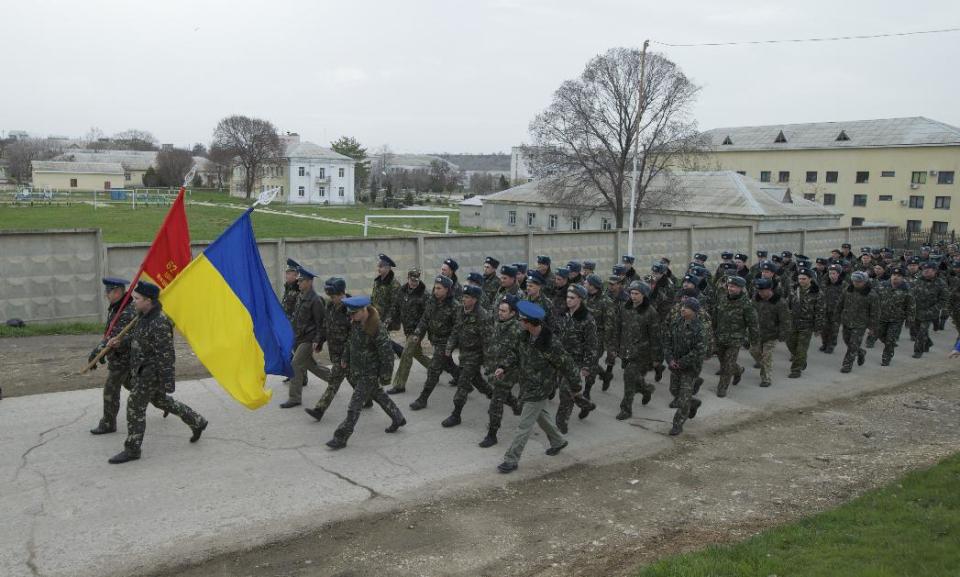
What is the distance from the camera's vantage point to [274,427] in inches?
371

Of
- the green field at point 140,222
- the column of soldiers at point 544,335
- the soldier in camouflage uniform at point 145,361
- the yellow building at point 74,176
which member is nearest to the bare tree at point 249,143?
the yellow building at point 74,176

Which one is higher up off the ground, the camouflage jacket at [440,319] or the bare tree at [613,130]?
the bare tree at [613,130]

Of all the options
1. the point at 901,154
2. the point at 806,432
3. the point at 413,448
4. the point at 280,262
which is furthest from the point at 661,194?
the point at 901,154

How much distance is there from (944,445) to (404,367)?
24.2ft

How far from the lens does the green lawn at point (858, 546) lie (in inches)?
222

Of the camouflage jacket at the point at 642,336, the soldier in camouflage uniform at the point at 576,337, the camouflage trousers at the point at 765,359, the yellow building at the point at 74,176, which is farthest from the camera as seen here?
the yellow building at the point at 74,176

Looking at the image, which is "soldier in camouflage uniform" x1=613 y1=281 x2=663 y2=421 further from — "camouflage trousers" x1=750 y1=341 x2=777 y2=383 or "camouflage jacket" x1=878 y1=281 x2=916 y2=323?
"camouflage jacket" x1=878 y1=281 x2=916 y2=323

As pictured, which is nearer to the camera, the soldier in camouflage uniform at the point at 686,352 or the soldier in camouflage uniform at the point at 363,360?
the soldier in camouflage uniform at the point at 363,360

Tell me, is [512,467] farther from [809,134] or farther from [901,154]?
[809,134]

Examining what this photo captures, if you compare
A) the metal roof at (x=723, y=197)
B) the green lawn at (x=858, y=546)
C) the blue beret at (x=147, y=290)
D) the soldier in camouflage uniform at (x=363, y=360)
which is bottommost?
the green lawn at (x=858, y=546)

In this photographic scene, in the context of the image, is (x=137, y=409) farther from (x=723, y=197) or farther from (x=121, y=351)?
(x=723, y=197)

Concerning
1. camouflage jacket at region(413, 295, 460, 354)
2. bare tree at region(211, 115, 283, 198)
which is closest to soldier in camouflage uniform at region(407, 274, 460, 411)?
camouflage jacket at region(413, 295, 460, 354)

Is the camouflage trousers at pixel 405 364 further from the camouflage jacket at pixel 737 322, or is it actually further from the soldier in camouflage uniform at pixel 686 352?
the camouflage jacket at pixel 737 322

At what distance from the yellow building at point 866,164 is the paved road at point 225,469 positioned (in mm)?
59796
